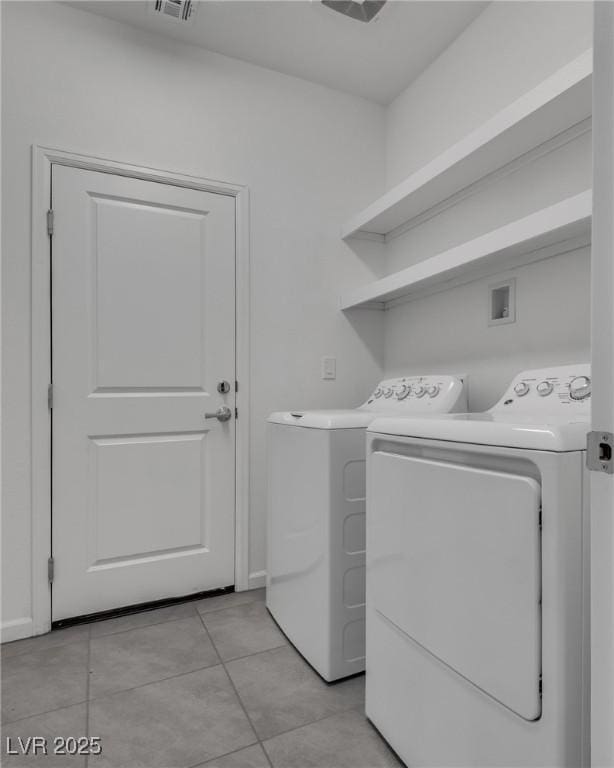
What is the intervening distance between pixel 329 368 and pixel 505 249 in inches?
44.3

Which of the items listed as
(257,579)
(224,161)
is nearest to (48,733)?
(257,579)

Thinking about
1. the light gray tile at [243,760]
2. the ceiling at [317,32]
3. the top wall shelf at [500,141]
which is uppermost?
the ceiling at [317,32]

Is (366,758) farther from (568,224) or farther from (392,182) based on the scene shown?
(392,182)

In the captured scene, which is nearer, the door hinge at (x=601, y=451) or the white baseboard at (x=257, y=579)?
the door hinge at (x=601, y=451)

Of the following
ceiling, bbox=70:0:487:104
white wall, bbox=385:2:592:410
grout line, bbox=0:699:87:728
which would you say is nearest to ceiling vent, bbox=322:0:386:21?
ceiling, bbox=70:0:487:104

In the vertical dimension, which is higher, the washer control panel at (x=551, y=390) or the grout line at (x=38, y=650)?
the washer control panel at (x=551, y=390)

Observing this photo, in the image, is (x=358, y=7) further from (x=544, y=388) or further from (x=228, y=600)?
(x=228, y=600)

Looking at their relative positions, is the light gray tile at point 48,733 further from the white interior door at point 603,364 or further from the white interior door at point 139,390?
the white interior door at point 603,364

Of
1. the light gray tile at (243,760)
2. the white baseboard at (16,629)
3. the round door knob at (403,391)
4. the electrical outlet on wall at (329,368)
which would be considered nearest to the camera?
the light gray tile at (243,760)

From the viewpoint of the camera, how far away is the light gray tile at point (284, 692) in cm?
136

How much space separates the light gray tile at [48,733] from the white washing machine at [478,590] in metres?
0.83

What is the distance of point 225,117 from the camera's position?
2258 mm

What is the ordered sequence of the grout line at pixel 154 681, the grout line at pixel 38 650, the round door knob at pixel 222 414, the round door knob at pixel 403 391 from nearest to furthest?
the grout line at pixel 154 681 < the grout line at pixel 38 650 < the round door knob at pixel 403 391 < the round door knob at pixel 222 414

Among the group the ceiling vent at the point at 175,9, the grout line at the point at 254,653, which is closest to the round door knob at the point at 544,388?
the grout line at the point at 254,653
